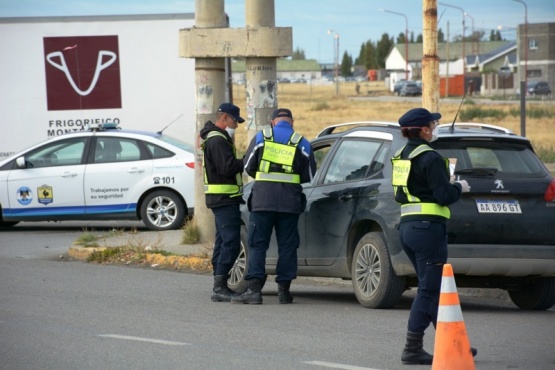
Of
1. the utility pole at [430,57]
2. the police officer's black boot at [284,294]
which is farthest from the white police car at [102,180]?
the police officer's black boot at [284,294]

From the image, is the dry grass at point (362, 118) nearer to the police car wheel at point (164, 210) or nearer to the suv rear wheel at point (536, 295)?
the police car wheel at point (164, 210)

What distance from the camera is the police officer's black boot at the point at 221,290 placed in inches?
428

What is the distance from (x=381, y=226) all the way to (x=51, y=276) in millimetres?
4737

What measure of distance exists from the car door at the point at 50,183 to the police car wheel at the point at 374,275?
27.2 ft

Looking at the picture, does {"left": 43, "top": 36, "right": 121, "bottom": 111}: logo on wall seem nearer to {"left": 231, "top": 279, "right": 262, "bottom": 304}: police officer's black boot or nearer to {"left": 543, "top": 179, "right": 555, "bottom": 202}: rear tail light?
{"left": 231, "top": 279, "right": 262, "bottom": 304}: police officer's black boot

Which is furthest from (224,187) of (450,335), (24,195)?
(24,195)

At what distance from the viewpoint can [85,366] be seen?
759cm

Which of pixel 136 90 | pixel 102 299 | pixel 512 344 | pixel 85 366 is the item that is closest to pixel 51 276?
pixel 102 299

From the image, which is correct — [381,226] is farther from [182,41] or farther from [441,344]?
[182,41]

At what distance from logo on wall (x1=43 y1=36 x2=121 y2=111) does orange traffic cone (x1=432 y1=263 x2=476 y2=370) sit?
15.9m

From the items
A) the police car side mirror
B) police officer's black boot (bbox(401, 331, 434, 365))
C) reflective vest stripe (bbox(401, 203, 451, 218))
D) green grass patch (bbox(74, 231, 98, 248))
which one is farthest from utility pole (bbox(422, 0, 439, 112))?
the police car side mirror

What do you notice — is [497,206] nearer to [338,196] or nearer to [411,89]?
[338,196]

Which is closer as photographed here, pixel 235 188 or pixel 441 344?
pixel 441 344

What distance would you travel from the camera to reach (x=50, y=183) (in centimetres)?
1769
